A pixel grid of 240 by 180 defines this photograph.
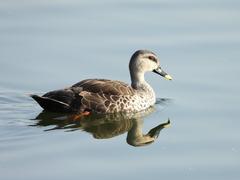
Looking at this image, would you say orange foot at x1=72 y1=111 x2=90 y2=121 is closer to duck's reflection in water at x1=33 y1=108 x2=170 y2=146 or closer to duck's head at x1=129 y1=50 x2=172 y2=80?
duck's reflection in water at x1=33 y1=108 x2=170 y2=146

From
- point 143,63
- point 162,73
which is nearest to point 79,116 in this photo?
point 143,63

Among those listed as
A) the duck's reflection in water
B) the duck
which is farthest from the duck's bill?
the duck's reflection in water

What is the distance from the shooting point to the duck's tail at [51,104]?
13.3m

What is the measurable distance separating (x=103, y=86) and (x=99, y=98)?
21cm

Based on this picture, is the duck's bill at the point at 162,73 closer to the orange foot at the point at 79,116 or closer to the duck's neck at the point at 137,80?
the duck's neck at the point at 137,80

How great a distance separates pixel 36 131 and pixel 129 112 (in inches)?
79.3

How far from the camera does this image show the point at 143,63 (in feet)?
47.5

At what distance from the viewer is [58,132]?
12.5m

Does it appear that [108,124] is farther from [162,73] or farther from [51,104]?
[162,73]

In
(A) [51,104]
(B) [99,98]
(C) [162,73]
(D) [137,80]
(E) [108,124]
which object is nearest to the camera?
(E) [108,124]

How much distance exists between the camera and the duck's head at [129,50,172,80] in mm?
14469

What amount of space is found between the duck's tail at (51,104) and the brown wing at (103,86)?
17.0 inches

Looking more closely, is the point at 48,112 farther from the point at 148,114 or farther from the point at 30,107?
the point at 148,114

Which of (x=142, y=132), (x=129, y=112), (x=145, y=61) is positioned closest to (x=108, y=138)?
(x=142, y=132)
